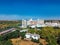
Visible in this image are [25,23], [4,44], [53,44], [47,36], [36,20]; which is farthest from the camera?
[36,20]

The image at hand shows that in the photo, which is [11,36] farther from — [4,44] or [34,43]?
[4,44]

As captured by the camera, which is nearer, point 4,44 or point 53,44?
point 4,44

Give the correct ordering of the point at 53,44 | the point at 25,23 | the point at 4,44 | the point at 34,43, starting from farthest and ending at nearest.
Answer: the point at 25,23, the point at 34,43, the point at 53,44, the point at 4,44

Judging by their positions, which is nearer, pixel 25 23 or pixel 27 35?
pixel 27 35

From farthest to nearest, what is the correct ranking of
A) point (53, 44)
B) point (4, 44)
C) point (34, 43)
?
point (34, 43) < point (53, 44) < point (4, 44)

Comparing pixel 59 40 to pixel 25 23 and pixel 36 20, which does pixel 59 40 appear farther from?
pixel 36 20

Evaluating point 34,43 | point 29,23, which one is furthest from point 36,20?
point 34,43

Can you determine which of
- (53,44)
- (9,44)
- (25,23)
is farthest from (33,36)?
(25,23)

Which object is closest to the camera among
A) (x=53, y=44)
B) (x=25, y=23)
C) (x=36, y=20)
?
(x=53, y=44)
